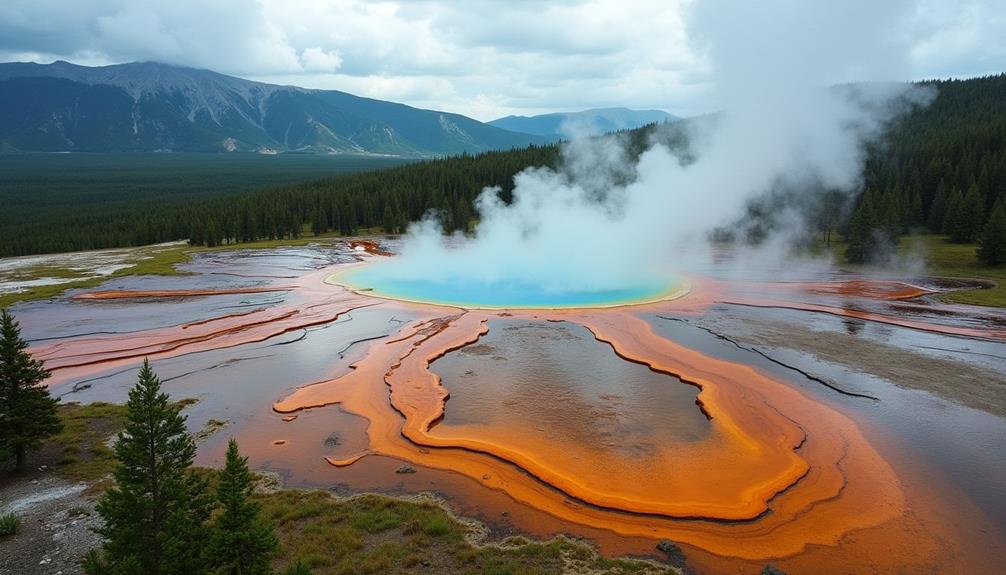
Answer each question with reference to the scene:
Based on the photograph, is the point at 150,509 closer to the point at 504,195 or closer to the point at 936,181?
the point at 504,195

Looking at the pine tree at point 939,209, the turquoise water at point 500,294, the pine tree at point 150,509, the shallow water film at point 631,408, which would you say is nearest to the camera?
the pine tree at point 150,509

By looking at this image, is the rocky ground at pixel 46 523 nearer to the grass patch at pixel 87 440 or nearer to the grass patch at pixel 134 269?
the grass patch at pixel 87 440

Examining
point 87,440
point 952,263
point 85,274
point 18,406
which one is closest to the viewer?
point 18,406

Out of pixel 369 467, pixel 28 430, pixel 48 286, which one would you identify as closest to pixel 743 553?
pixel 369 467

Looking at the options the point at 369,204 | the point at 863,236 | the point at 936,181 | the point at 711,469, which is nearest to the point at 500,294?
the point at 711,469

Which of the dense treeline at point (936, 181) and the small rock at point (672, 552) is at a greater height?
the dense treeline at point (936, 181)

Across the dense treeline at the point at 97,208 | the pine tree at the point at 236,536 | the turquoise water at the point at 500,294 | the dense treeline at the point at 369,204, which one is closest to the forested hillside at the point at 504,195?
the dense treeline at the point at 369,204
